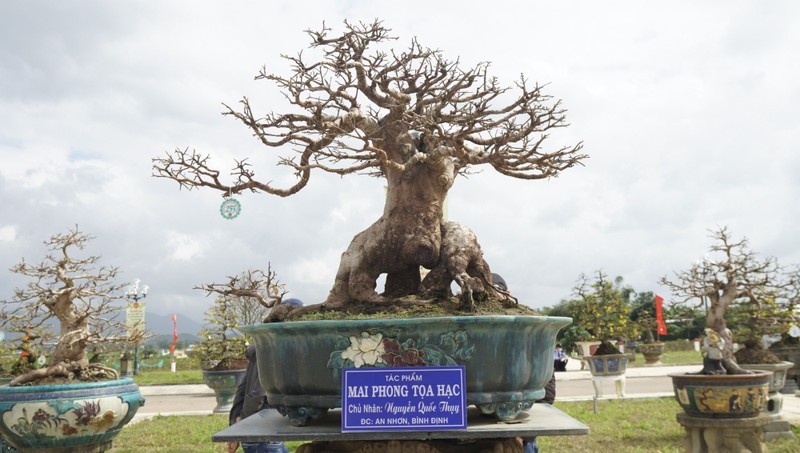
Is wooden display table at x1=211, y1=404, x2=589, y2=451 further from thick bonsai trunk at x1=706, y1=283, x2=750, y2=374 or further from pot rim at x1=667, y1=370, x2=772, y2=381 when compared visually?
thick bonsai trunk at x1=706, y1=283, x2=750, y2=374

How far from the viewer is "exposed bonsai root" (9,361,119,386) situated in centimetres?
471

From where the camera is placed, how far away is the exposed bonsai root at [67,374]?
15.4 feet

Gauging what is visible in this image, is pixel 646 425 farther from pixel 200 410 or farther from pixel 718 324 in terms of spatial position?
pixel 200 410

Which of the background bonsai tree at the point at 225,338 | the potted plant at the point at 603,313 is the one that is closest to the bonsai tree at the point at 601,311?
the potted plant at the point at 603,313

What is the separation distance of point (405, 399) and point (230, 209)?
123cm

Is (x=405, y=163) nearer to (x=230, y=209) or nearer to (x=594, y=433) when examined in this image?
(x=230, y=209)

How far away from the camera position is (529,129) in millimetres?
2490

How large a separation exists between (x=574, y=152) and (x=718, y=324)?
580 cm

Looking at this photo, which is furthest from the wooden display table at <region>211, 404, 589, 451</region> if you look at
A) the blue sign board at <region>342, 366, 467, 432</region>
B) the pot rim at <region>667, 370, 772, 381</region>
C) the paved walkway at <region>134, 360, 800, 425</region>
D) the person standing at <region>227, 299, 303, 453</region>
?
the paved walkway at <region>134, 360, 800, 425</region>

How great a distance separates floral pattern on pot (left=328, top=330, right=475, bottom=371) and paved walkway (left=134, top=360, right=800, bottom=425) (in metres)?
6.80

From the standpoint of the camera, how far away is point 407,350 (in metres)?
1.74

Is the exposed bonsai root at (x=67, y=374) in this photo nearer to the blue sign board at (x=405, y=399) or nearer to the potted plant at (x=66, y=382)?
the potted plant at (x=66, y=382)

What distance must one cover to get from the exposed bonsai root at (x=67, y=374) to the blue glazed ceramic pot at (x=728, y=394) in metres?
4.65

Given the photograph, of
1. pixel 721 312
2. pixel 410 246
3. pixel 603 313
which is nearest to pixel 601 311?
pixel 603 313
